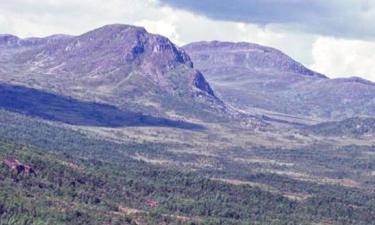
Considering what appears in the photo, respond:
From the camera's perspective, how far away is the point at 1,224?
198625mm
